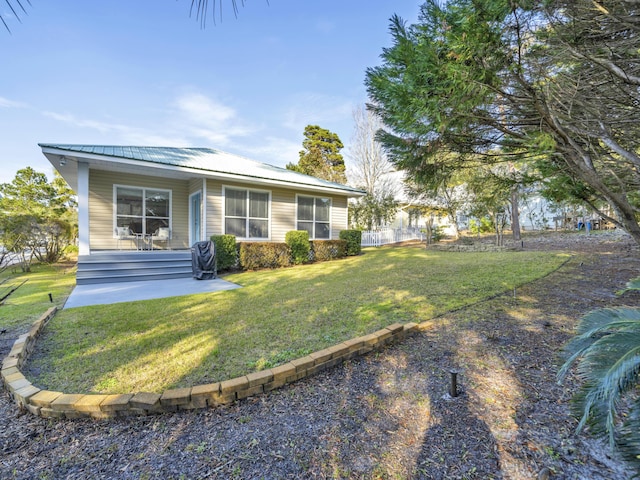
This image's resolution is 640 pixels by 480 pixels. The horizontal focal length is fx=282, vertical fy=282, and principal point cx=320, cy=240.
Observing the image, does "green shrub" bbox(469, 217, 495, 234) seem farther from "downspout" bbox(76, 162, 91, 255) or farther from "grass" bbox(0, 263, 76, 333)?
"grass" bbox(0, 263, 76, 333)

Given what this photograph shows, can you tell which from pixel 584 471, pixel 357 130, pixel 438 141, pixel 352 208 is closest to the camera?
pixel 584 471

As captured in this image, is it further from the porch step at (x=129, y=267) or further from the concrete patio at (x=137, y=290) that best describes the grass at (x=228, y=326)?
the porch step at (x=129, y=267)

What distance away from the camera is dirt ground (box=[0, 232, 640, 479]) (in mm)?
1490

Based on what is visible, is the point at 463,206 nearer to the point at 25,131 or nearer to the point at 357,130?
the point at 357,130

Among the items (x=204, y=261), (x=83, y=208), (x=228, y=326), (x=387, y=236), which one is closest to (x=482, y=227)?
(x=387, y=236)

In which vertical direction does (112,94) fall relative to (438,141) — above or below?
above

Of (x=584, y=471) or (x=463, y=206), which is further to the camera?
(x=463, y=206)

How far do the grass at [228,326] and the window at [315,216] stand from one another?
526 centimetres

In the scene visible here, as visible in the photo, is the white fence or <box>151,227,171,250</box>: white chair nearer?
<box>151,227,171,250</box>: white chair

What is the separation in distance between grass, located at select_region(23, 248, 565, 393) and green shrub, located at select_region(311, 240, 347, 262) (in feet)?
13.9

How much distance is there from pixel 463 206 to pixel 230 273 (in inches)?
537

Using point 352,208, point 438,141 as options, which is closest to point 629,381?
point 438,141

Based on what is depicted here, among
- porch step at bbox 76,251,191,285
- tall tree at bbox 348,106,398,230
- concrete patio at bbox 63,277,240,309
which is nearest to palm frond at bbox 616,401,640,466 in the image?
concrete patio at bbox 63,277,240,309

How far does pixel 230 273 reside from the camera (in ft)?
28.0
